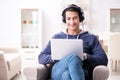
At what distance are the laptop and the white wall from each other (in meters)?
4.13

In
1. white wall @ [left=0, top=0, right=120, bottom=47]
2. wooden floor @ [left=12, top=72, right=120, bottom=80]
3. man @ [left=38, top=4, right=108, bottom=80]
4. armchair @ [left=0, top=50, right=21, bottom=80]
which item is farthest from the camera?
white wall @ [left=0, top=0, right=120, bottom=47]

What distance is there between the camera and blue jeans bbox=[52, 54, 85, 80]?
239 centimetres

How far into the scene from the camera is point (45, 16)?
265 inches

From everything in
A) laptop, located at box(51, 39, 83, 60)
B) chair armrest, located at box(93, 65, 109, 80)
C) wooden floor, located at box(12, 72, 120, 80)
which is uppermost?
laptop, located at box(51, 39, 83, 60)

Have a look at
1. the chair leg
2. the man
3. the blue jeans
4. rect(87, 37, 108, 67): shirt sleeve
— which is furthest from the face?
the chair leg

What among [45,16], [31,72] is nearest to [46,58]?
[31,72]

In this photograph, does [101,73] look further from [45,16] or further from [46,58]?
[45,16]

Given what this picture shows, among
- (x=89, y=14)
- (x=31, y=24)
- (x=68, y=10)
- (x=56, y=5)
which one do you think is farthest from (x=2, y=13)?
(x=68, y=10)

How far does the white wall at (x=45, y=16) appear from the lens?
6.67m

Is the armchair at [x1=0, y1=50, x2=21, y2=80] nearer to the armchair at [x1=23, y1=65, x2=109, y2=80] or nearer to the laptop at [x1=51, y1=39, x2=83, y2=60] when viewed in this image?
the armchair at [x1=23, y1=65, x2=109, y2=80]

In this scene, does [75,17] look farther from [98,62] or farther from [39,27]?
[39,27]

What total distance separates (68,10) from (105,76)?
86cm

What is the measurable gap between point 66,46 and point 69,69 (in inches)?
10.3

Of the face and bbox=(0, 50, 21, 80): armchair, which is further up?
the face
